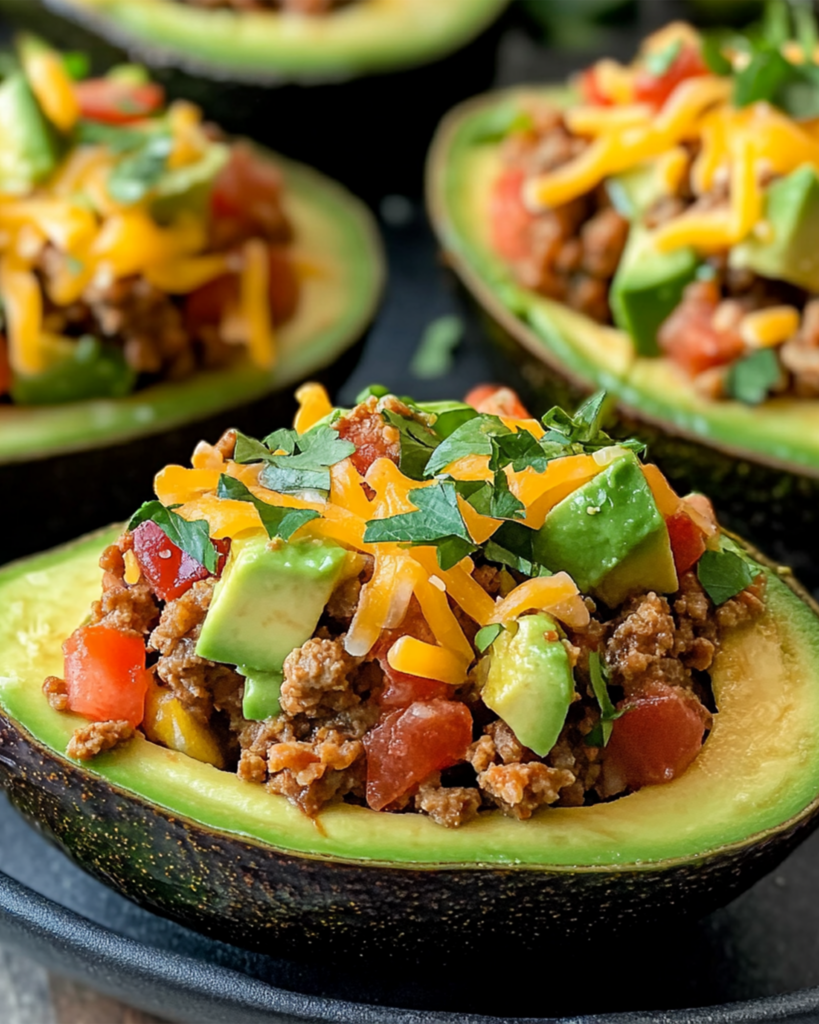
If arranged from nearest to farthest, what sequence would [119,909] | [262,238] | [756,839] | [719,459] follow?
[756,839] → [119,909] → [719,459] → [262,238]

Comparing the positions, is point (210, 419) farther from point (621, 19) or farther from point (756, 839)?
point (621, 19)

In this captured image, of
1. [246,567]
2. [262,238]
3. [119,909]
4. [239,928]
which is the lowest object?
[119,909]

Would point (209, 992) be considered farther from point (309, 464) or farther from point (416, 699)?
point (309, 464)

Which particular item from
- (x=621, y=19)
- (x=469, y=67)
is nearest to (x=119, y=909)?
(x=469, y=67)

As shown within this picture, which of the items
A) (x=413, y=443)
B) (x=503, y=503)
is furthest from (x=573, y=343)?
(x=503, y=503)

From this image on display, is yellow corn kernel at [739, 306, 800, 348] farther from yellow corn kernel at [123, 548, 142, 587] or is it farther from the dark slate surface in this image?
yellow corn kernel at [123, 548, 142, 587]

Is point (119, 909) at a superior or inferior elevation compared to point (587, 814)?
inferior

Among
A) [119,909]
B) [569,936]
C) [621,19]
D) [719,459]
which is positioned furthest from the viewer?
[621,19]
